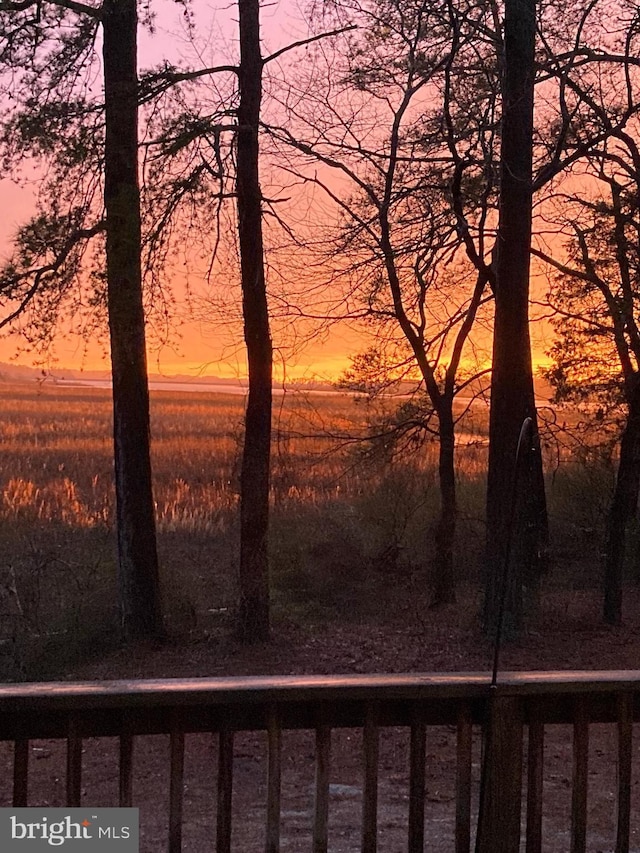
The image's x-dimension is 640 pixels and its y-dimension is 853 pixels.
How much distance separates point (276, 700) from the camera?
313 centimetres

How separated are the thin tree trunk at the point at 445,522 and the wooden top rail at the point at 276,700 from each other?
1094 centimetres

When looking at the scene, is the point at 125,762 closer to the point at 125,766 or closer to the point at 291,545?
the point at 125,766

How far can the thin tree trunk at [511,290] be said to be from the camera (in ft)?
37.2

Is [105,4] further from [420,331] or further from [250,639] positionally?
[250,639]

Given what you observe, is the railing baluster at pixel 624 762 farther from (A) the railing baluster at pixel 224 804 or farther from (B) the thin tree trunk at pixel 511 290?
(B) the thin tree trunk at pixel 511 290

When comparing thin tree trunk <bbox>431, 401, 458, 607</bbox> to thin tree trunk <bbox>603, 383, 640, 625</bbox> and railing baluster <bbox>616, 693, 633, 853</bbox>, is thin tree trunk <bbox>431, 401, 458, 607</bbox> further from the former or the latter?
railing baluster <bbox>616, 693, 633, 853</bbox>

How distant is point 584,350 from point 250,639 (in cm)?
824

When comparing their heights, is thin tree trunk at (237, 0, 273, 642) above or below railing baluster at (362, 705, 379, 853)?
above

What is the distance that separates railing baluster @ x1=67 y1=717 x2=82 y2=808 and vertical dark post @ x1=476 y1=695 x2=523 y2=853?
1270mm

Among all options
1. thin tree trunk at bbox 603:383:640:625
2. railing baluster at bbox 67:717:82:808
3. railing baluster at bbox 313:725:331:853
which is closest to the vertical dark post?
railing baluster at bbox 313:725:331:853

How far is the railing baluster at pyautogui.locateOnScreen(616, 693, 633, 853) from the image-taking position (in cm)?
335

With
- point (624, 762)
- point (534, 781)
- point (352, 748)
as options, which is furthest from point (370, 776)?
point (352, 748)

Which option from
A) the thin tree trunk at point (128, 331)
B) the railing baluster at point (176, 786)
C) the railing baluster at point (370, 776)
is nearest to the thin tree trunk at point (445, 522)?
the thin tree trunk at point (128, 331)

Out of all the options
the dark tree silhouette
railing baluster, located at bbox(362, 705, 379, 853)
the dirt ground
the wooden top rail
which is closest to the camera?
the wooden top rail
